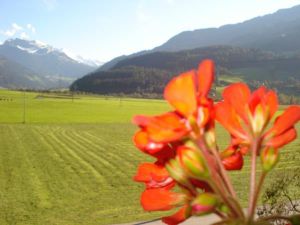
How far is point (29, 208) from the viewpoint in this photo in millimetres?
22594

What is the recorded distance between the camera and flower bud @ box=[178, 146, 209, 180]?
71cm

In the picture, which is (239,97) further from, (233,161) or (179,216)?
(179,216)

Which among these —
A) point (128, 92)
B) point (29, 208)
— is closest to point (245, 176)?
point (29, 208)

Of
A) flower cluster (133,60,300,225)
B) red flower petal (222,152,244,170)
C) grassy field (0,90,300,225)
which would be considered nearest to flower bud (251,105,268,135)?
flower cluster (133,60,300,225)

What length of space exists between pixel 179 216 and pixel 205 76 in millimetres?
318

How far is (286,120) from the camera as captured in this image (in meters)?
0.79

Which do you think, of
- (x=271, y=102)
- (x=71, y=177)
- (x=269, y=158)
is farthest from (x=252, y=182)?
(x=71, y=177)

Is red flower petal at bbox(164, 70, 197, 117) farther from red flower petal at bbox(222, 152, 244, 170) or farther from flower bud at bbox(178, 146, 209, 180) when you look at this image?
red flower petal at bbox(222, 152, 244, 170)

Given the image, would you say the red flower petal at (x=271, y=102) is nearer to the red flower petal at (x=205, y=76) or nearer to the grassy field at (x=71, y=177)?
the red flower petal at (x=205, y=76)

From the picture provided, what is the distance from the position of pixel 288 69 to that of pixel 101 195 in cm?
18765

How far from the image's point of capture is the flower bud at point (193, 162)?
2.32 ft

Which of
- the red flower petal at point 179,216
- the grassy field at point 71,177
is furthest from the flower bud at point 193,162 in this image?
the grassy field at point 71,177

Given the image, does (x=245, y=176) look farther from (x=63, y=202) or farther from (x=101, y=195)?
(x=63, y=202)

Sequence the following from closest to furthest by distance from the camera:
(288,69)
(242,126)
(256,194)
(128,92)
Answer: (256,194), (242,126), (128,92), (288,69)
